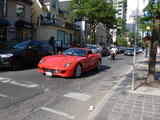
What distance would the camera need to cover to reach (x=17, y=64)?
988 cm

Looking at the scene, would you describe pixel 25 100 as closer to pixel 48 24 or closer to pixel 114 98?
pixel 114 98

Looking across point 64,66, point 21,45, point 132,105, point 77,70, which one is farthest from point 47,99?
point 21,45

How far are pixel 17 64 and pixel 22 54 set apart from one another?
58 centimetres

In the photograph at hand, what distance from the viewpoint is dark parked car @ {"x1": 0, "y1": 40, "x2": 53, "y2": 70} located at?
9.34 metres

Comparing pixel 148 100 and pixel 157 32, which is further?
pixel 157 32

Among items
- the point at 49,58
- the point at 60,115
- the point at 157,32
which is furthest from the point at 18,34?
the point at 60,115

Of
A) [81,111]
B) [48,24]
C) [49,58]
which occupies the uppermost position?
[48,24]

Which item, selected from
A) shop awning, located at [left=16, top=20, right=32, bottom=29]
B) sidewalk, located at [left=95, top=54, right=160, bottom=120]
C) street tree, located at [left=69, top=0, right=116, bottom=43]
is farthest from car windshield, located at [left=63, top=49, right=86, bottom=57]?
street tree, located at [left=69, top=0, right=116, bottom=43]

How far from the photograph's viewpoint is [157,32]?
7.21 m

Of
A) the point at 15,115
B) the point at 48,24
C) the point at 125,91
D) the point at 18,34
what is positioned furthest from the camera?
the point at 48,24

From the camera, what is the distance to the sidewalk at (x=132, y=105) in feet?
13.8

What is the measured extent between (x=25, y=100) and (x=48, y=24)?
90.4 ft

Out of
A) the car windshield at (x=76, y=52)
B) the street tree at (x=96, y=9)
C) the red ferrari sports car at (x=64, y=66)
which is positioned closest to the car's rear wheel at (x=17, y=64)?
the red ferrari sports car at (x=64, y=66)

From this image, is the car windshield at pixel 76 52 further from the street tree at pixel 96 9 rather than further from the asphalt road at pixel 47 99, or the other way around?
the street tree at pixel 96 9
